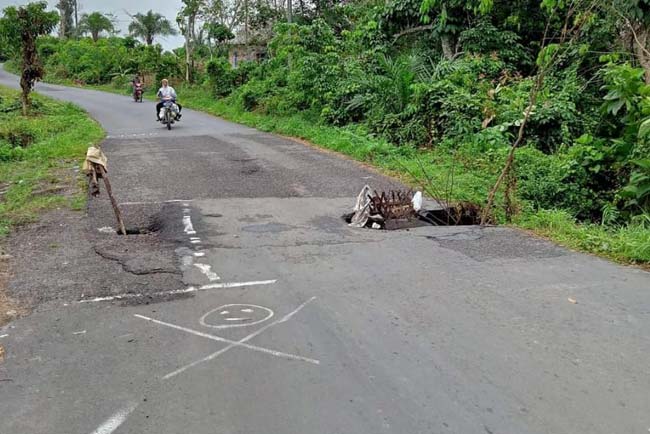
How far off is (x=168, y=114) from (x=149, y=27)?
34.5 meters

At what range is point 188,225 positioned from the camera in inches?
280

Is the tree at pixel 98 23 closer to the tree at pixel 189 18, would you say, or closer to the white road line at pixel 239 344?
the tree at pixel 189 18

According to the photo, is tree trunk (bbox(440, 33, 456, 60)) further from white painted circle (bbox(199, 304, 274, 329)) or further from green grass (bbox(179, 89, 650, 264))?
white painted circle (bbox(199, 304, 274, 329))

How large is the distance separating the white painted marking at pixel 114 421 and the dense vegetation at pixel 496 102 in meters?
5.10

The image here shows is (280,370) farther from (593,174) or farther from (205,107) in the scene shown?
(205,107)

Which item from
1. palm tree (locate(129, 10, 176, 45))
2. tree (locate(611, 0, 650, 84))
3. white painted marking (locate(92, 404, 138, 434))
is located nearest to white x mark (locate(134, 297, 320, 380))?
white painted marking (locate(92, 404, 138, 434))

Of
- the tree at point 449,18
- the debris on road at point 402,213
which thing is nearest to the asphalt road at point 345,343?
the debris on road at point 402,213

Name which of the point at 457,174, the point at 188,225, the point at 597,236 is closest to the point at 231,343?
the point at 188,225

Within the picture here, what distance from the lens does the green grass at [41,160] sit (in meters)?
7.95

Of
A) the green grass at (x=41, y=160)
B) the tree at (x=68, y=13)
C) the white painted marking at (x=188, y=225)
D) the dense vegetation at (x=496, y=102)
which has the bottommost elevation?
the green grass at (x=41, y=160)

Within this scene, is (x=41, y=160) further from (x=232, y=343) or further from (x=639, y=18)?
(x=639, y=18)

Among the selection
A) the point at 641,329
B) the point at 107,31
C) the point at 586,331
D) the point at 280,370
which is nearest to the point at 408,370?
the point at 280,370

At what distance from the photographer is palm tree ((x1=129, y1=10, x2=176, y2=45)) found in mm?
48469

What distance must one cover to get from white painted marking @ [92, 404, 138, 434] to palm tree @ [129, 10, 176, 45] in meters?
49.9
